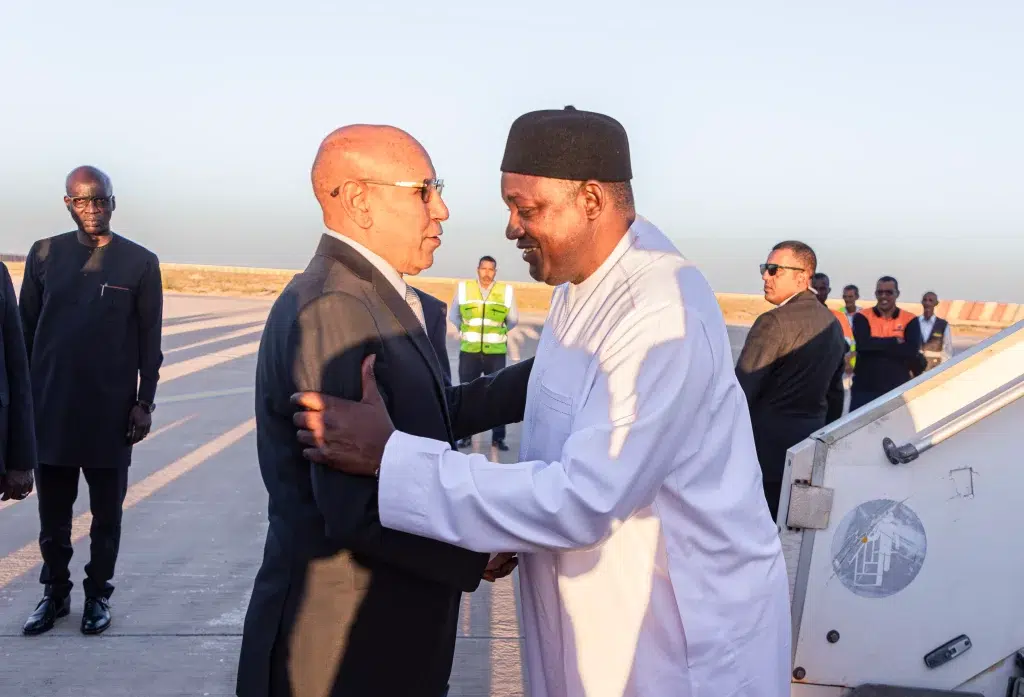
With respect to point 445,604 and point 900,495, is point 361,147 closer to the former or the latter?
point 445,604

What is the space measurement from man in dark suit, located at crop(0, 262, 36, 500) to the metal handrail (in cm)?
328

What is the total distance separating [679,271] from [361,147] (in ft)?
2.61

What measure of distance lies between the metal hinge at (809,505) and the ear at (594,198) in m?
1.07

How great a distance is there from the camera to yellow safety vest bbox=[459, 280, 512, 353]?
10.0 metres

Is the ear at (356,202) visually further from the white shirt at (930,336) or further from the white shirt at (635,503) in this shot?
the white shirt at (930,336)

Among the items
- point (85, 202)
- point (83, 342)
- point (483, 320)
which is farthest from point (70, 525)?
point (483, 320)

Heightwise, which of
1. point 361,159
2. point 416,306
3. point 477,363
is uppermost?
point 361,159

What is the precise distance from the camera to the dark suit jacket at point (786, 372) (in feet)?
17.1

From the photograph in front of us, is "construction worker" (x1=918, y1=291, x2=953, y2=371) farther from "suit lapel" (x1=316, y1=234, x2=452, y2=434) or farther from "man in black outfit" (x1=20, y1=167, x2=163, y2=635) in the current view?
"suit lapel" (x1=316, y1=234, x2=452, y2=434)

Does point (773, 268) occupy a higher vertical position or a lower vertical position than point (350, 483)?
higher

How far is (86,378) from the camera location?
464cm

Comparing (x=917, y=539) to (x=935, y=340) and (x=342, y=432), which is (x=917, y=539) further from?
(x=935, y=340)

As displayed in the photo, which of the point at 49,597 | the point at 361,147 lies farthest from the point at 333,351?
the point at 49,597

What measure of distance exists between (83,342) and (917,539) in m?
3.82
